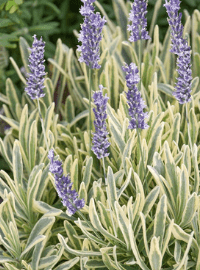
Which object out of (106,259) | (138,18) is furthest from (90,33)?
(106,259)

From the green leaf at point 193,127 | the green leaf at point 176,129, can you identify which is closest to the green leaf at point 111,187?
the green leaf at point 176,129

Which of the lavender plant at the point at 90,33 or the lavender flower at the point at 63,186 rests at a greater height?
the lavender plant at the point at 90,33

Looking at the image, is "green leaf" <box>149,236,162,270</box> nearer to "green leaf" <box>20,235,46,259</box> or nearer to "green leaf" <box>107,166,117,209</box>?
"green leaf" <box>107,166,117,209</box>

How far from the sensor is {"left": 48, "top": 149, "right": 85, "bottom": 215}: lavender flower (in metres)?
0.92

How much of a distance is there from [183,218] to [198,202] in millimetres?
66

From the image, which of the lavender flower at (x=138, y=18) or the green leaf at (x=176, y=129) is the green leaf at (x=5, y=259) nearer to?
the green leaf at (x=176, y=129)

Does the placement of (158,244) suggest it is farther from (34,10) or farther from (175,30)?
(34,10)

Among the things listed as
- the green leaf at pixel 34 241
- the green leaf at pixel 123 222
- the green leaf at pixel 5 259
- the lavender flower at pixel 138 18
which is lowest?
the green leaf at pixel 5 259

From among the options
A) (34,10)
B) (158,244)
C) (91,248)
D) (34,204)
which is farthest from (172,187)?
(34,10)

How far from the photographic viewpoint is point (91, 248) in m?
1.21

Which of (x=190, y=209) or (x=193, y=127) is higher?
(x=193, y=127)

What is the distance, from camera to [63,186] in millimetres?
948

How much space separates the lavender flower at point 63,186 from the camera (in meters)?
0.92

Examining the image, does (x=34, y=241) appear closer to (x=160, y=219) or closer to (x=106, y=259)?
(x=106, y=259)
